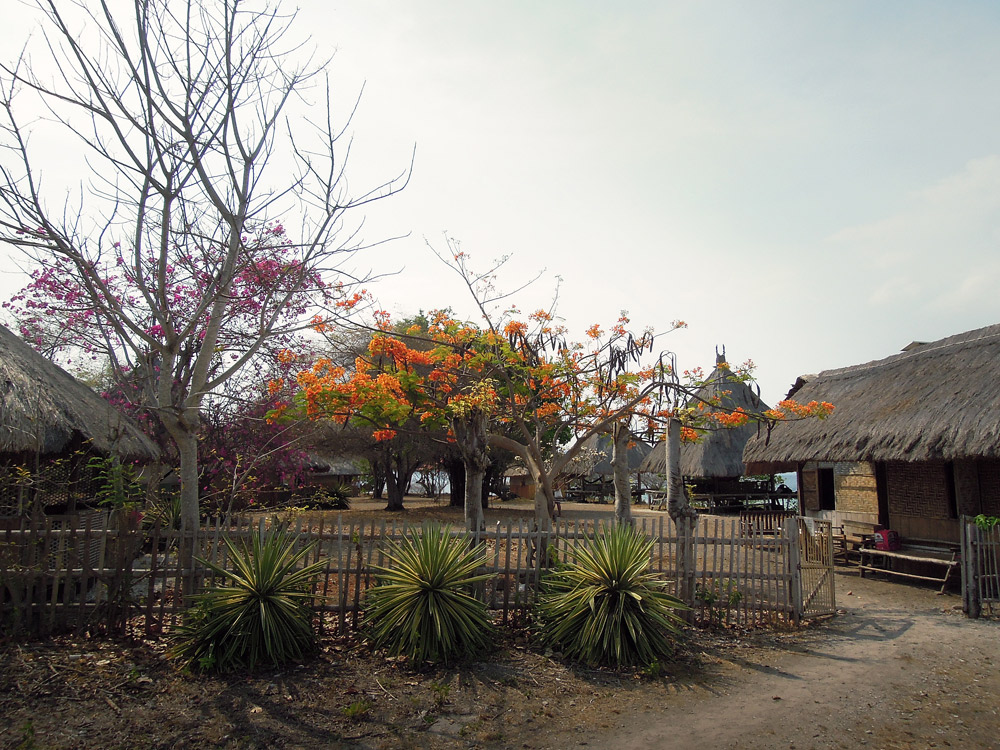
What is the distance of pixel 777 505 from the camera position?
24.0m

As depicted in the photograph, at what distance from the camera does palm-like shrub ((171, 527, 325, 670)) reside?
18.2 feet

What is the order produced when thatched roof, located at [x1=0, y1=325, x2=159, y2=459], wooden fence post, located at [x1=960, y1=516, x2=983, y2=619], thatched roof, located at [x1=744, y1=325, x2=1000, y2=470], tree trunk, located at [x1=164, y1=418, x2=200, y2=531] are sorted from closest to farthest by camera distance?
tree trunk, located at [x1=164, y1=418, x2=200, y2=531]
thatched roof, located at [x1=0, y1=325, x2=159, y2=459]
wooden fence post, located at [x1=960, y1=516, x2=983, y2=619]
thatched roof, located at [x1=744, y1=325, x2=1000, y2=470]

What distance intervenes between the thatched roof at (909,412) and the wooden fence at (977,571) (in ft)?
5.85

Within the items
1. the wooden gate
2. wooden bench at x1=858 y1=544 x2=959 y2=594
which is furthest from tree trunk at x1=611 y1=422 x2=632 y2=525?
wooden bench at x1=858 y1=544 x2=959 y2=594

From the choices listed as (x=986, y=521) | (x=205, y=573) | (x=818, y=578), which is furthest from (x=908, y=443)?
(x=205, y=573)

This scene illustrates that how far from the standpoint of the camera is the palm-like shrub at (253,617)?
18.2ft

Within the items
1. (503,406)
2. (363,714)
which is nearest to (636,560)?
(363,714)

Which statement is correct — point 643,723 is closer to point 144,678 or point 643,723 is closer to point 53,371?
point 144,678

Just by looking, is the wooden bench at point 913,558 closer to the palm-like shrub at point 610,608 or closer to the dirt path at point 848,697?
the dirt path at point 848,697

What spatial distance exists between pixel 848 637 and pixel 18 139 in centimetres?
1018

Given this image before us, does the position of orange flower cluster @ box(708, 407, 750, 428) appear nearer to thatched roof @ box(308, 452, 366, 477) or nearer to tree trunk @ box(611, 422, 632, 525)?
tree trunk @ box(611, 422, 632, 525)

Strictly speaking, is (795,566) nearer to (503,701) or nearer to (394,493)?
(503,701)

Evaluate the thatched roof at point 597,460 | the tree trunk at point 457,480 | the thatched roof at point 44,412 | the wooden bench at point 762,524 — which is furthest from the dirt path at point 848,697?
the thatched roof at point 597,460

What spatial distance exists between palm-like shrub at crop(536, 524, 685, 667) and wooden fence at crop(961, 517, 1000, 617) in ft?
14.6
